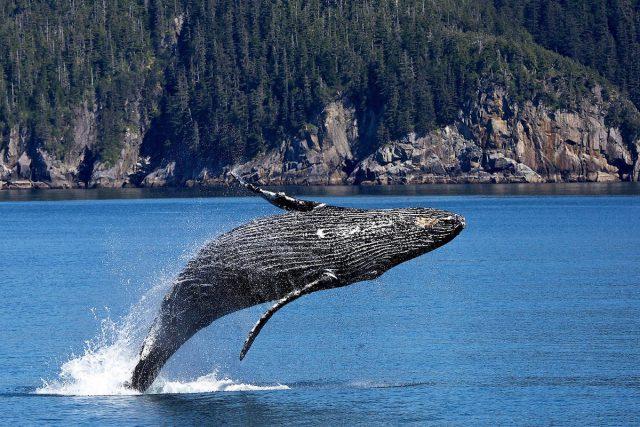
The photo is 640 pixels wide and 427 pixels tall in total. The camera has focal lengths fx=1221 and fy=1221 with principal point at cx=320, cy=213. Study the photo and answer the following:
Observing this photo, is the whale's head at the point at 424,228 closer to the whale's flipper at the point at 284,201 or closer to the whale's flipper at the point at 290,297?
the whale's flipper at the point at 290,297

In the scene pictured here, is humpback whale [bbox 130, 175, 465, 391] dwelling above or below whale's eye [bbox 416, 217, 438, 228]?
below

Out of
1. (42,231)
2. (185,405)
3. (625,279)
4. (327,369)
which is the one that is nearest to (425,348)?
(327,369)

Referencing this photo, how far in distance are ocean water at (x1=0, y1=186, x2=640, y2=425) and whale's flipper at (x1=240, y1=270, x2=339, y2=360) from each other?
331 cm

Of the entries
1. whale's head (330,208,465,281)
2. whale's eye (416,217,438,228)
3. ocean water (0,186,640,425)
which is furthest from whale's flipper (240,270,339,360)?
ocean water (0,186,640,425)

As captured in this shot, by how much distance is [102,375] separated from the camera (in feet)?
77.9

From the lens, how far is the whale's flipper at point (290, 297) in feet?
56.2

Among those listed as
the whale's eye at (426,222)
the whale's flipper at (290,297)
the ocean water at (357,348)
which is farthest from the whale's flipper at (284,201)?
the ocean water at (357,348)

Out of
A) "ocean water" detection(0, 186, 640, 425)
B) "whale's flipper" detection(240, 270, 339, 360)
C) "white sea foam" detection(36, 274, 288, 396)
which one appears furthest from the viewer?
"white sea foam" detection(36, 274, 288, 396)

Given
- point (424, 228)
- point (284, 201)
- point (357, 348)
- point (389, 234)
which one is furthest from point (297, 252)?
point (357, 348)

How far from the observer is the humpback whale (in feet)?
57.0

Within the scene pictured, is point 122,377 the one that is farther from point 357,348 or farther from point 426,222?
point 357,348

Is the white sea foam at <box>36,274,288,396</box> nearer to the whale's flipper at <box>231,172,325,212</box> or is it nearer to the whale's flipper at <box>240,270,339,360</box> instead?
the whale's flipper at <box>240,270,339,360</box>

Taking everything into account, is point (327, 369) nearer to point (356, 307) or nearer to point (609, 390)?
point (609, 390)

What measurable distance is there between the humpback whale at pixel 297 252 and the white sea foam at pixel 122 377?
301 cm
